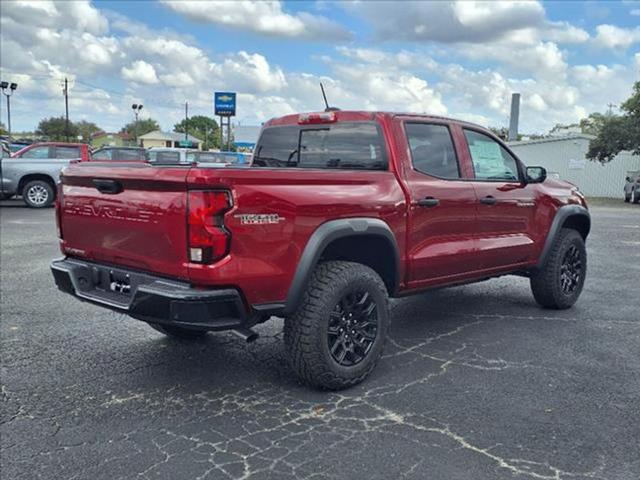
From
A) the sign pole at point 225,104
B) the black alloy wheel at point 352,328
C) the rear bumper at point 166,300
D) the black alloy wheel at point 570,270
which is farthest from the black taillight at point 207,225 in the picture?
the sign pole at point 225,104

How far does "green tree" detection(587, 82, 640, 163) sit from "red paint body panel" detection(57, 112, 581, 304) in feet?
88.7

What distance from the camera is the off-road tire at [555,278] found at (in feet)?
19.5

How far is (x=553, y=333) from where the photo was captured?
5352 mm

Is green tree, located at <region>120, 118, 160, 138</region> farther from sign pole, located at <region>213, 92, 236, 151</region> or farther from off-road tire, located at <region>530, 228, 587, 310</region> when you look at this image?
off-road tire, located at <region>530, 228, 587, 310</region>

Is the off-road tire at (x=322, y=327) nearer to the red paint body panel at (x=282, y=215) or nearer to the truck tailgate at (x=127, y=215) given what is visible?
the red paint body panel at (x=282, y=215)

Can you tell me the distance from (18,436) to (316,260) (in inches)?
76.1

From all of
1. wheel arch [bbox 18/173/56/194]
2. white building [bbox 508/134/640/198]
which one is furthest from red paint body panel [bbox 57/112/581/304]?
white building [bbox 508/134/640/198]

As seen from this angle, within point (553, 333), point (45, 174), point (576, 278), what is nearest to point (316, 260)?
point (553, 333)

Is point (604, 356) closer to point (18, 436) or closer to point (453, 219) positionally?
point (453, 219)

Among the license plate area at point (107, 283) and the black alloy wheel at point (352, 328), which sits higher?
the license plate area at point (107, 283)

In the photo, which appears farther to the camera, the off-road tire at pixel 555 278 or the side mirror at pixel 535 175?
the off-road tire at pixel 555 278

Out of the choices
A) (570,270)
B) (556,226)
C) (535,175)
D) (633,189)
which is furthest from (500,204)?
(633,189)

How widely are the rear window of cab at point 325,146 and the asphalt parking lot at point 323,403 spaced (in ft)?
4.93

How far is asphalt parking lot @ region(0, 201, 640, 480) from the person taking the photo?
3062mm
